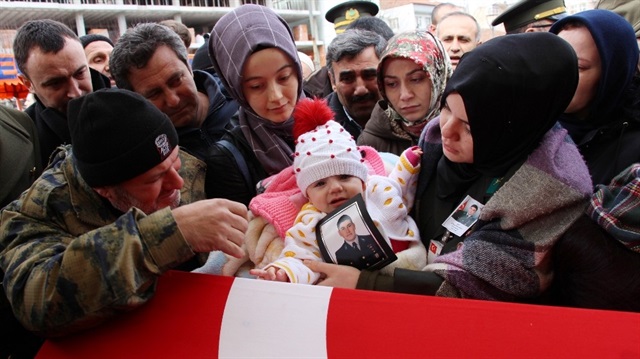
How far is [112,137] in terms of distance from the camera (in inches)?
50.3

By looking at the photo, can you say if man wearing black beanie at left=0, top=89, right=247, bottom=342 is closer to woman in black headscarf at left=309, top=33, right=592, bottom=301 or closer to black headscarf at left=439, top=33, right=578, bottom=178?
woman in black headscarf at left=309, top=33, right=592, bottom=301

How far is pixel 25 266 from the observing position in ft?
3.80

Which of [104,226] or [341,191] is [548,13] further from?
[104,226]

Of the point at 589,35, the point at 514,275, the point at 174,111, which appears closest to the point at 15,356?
the point at 174,111

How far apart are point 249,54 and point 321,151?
53 cm

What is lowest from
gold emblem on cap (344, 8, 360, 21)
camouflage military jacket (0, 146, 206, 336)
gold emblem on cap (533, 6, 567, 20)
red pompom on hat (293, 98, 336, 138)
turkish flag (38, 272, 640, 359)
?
turkish flag (38, 272, 640, 359)

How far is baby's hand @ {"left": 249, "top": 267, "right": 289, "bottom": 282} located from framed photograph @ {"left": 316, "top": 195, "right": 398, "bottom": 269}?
187 millimetres

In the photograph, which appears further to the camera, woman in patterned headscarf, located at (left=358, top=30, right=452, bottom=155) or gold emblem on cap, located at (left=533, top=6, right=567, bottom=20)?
Result: gold emblem on cap, located at (left=533, top=6, right=567, bottom=20)

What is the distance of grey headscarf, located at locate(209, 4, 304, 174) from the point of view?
1.81 metres

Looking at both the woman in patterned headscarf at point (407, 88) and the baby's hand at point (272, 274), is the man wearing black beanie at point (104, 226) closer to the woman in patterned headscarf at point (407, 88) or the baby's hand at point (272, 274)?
the baby's hand at point (272, 274)

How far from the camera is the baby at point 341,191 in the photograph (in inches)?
59.1

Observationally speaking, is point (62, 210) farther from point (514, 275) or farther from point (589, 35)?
point (589, 35)

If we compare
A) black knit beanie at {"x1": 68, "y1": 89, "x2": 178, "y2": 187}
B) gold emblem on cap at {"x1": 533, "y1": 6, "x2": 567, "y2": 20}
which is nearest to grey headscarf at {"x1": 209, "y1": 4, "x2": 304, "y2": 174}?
black knit beanie at {"x1": 68, "y1": 89, "x2": 178, "y2": 187}

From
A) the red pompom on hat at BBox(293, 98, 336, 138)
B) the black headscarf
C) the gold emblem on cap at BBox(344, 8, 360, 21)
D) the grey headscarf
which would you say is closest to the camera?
the black headscarf
